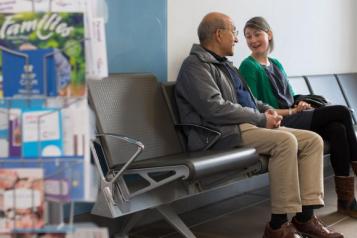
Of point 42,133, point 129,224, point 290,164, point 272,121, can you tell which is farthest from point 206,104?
point 42,133

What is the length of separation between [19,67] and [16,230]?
39 centimetres

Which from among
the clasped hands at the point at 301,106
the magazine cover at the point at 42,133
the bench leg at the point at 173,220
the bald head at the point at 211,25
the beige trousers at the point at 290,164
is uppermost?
the bald head at the point at 211,25

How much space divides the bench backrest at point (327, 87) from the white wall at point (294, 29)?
0.20m

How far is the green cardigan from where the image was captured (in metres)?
3.51

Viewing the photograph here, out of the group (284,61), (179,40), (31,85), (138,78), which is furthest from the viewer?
(284,61)

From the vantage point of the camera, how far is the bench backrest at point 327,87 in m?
4.62

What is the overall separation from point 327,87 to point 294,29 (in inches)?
24.4

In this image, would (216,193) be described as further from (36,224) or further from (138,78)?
(36,224)

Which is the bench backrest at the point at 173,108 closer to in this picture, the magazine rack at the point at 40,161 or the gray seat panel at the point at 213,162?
the gray seat panel at the point at 213,162

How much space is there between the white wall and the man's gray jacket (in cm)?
46

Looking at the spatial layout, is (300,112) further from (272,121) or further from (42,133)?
(42,133)

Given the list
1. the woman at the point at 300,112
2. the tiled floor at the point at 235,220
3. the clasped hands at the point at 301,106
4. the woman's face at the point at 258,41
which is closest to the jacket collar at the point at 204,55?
the woman at the point at 300,112

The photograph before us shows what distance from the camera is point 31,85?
1220mm

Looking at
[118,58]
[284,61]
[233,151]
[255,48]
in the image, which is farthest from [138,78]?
[284,61]
